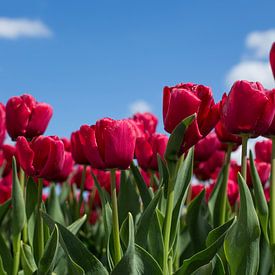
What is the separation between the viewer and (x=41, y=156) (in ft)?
6.09

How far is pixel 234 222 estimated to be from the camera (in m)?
1.50

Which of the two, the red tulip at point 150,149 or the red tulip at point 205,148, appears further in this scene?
the red tulip at point 205,148

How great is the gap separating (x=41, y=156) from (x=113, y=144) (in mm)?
318

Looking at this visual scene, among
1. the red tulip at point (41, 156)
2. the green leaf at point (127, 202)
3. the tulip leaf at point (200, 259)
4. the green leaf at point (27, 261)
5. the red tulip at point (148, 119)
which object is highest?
the red tulip at point (148, 119)

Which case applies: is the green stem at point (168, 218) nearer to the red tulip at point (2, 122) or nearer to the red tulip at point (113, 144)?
the red tulip at point (113, 144)

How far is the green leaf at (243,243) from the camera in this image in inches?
62.1

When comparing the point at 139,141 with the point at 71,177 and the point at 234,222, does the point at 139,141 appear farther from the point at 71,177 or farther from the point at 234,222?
the point at 71,177

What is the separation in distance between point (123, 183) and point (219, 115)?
2.14 feet

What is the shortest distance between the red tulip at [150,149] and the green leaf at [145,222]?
575mm

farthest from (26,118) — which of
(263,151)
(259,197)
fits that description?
(263,151)

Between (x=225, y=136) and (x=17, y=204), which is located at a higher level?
(x=225, y=136)

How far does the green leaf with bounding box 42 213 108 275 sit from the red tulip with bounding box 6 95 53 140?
67 centimetres

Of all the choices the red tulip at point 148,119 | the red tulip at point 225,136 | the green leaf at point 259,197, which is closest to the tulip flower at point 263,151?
the red tulip at point 148,119

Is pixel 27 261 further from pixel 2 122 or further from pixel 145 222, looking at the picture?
pixel 2 122
